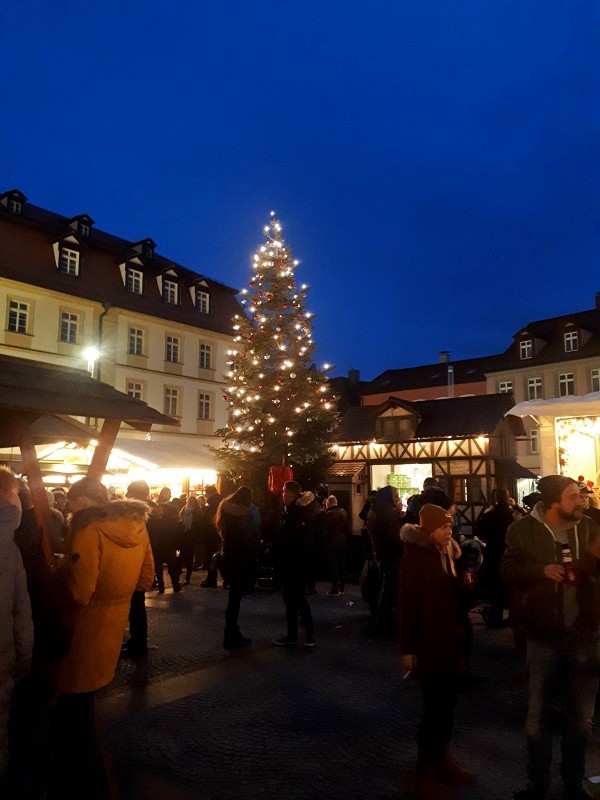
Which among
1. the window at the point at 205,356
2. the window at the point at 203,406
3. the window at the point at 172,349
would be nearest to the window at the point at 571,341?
the window at the point at 205,356

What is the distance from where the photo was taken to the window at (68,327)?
29.4 metres

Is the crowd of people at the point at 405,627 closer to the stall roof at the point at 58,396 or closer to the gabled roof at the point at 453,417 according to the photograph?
the stall roof at the point at 58,396

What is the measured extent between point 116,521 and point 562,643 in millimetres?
2672

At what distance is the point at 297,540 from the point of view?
26.1ft

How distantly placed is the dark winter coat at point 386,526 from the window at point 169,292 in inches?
1087

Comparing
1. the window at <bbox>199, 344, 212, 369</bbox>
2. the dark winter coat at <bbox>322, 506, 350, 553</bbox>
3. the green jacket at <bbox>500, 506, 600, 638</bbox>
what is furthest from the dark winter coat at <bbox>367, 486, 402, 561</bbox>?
the window at <bbox>199, 344, 212, 369</bbox>

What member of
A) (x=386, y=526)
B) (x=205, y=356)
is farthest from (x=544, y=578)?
(x=205, y=356)

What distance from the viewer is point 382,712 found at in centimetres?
562

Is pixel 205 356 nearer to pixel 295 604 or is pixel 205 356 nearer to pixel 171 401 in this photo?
pixel 171 401

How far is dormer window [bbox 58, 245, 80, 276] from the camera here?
96.8ft

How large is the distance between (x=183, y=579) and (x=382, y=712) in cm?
959

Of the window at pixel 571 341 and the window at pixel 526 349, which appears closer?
the window at pixel 571 341

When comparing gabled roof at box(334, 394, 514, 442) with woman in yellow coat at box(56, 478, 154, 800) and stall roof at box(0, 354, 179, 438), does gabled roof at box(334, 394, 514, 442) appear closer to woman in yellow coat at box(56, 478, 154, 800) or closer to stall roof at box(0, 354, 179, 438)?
stall roof at box(0, 354, 179, 438)

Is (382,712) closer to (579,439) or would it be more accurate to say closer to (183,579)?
(579,439)
